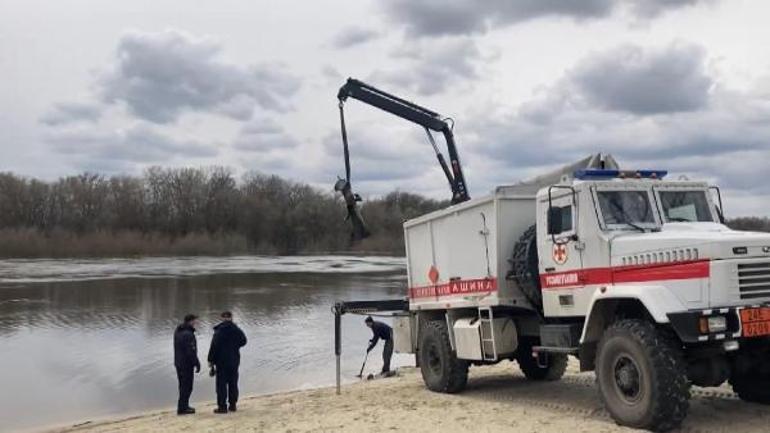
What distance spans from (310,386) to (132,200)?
308ft

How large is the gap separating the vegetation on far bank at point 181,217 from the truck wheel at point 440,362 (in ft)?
250

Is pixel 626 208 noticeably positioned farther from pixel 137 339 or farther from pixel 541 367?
pixel 137 339

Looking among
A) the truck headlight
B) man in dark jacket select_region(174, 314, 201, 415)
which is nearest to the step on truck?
the truck headlight

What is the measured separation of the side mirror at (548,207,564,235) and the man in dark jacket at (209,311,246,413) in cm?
535

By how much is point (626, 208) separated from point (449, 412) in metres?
3.48

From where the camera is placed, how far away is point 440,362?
501 inches

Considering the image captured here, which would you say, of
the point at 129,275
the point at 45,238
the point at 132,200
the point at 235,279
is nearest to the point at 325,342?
the point at 235,279

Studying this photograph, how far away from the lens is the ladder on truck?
11.4 meters

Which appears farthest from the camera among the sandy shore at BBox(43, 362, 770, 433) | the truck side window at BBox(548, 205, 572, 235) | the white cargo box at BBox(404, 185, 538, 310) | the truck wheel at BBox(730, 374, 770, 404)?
the white cargo box at BBox(404, 185, 538, 310)

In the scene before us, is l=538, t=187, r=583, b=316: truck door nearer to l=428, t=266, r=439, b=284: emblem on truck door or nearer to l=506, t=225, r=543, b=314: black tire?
l=506, t=225, r=543, b=314: black tire

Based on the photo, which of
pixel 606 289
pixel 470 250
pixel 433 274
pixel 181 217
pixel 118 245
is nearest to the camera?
pixel 606 289

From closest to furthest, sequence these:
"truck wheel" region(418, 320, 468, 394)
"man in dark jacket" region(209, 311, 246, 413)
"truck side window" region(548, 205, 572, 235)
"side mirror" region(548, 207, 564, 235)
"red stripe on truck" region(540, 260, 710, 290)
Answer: "red stripe on truck" region(540, 260, 710, 290), "truck side window" region(548, 205, 572, 235), "side mirror" region(548, 207, 564, 235), "truck wheel" region(418, 320, 468, 394), "man in dark jacket" region(209, 311, 246, 413)

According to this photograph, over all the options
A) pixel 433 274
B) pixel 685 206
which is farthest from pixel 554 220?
pixel 433 274

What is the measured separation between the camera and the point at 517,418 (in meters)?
9.95
